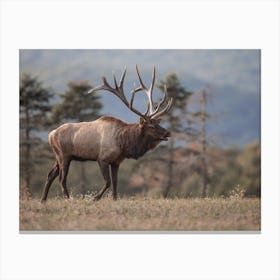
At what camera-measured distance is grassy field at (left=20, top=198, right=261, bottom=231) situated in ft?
35.8

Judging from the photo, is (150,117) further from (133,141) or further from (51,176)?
(51,176)

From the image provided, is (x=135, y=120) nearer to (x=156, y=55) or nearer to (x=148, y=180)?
(x=156, y=55)

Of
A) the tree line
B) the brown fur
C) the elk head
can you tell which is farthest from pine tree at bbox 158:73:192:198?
the brown fur

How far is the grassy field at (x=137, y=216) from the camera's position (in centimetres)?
1092

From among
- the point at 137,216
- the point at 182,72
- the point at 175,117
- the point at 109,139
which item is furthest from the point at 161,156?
the point at 137,216

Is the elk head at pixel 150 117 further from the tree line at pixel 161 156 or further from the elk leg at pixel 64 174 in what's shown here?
the tree line at pixel 161 156

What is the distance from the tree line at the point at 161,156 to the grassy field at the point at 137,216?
2.23ft

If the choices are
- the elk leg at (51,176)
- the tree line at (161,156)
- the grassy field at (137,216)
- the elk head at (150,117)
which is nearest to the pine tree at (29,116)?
the tree line at (161,156)

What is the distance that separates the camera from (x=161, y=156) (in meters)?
15.4

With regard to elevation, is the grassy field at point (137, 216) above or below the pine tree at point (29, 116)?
below
